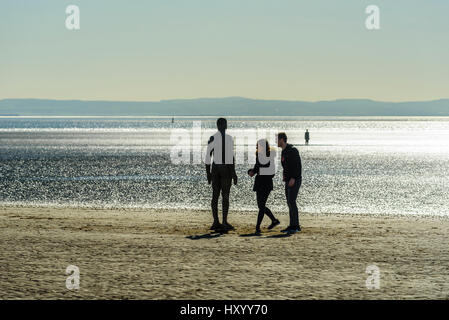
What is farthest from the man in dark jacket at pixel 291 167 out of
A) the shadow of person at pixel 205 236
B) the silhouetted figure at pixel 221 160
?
the shadow of person at pixel 205 236

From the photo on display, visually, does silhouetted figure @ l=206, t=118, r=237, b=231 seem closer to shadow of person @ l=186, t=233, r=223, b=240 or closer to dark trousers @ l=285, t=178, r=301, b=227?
shadow of person @ l=186, t=233, r=223, b=240

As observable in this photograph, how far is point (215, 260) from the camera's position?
9.78 m

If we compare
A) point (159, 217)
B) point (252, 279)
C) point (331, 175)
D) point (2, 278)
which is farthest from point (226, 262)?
point (331, 175)

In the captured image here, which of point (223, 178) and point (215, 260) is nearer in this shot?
point (215, 260)

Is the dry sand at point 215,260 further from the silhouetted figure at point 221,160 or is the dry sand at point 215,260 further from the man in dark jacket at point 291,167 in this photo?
the silhouetted figure at point 221,160

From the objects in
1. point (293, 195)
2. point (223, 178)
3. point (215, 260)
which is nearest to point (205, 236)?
point (223, 178)

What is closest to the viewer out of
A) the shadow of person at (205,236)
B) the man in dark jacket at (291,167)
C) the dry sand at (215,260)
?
the dry sand at (215,260)

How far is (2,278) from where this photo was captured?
28.0ft

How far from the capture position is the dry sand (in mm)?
7879

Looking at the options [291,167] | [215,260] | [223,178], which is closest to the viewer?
[215,260]

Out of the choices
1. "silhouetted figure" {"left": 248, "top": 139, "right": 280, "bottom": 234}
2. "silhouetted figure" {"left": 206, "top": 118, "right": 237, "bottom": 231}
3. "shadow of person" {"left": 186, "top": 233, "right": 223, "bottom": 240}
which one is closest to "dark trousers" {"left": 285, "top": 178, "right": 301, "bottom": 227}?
"silhouetted figure" {"left": 248, "top": 139, "right": 280, "bottom": 234}

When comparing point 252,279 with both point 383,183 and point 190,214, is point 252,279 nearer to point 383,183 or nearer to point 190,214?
point 190,214

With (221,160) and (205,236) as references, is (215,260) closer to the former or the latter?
(205,236)

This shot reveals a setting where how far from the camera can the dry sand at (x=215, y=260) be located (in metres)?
7.88
